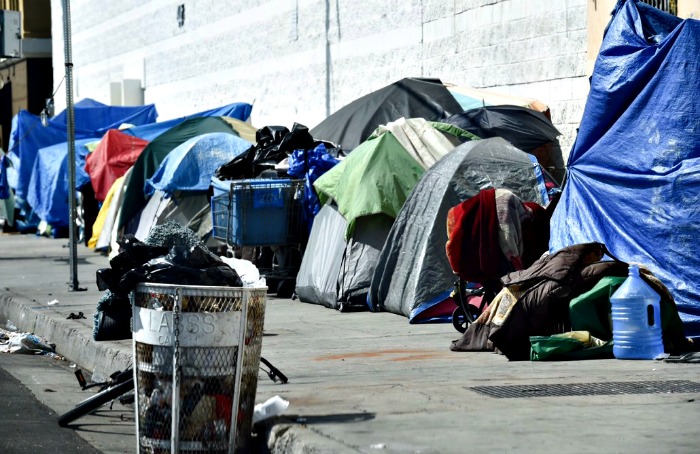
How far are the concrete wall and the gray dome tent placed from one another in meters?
2.21

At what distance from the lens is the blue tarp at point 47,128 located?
84.7 feet

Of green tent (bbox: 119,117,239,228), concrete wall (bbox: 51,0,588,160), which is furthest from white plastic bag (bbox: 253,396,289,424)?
green tent (bbox: 119,117,239,228)

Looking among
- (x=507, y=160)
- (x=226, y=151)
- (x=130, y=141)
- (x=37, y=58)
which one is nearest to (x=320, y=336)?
(x=507, y=160)

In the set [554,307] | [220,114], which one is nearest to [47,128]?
[220,114]

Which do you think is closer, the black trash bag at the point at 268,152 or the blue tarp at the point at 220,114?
the black trash bag at the point at 268,152

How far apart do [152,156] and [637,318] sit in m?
11.5

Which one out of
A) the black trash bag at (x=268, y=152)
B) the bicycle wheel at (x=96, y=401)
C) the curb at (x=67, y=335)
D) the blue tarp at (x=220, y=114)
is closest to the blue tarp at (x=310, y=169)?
the black trash bag at (x=268, y=152)

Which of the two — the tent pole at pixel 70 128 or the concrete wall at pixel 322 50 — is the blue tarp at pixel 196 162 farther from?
the concrete wall at pixel 322 50

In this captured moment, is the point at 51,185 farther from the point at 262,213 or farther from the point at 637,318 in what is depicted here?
the point at 637,318

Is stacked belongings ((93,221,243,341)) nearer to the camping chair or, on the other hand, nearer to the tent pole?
the camping chair

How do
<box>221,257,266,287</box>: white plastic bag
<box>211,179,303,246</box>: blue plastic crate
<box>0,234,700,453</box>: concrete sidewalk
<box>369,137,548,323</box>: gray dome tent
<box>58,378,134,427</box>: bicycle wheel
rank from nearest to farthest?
1. <box>0,234,700,453</box>: concrete sidewalk
2. <box>221,257,266,287</box>: white plastic bag
3. <box>58,378,134,427</box>: bicycle wheel
4. <box>369,137,548,323</box>: gray dome tent
5. <box>211,179,303,246</box>: blue plastic crate

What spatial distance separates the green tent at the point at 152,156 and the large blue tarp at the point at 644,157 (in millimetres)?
9311

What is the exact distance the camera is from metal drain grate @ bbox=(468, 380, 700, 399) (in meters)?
6.70

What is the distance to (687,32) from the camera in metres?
9.06
